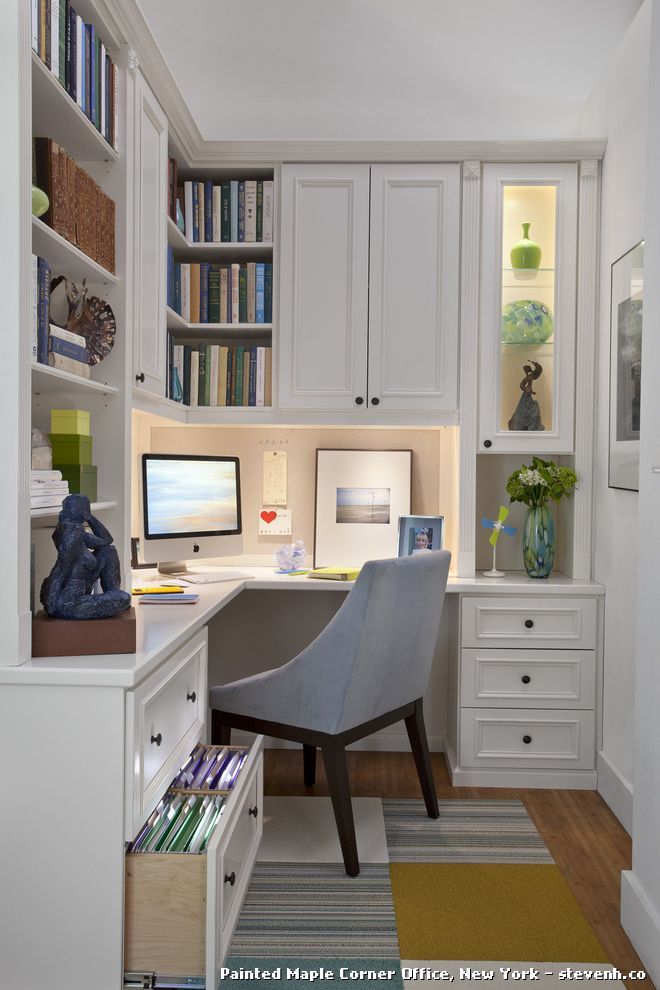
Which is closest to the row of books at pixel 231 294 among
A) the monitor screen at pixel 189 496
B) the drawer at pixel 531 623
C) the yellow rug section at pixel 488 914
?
the monitor screen at pixel 189 496

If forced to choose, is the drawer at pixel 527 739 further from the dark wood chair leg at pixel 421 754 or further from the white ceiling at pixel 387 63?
the white ceiling at pixel 387 63

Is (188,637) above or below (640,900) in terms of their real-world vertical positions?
above

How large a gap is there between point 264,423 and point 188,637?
1.41 m

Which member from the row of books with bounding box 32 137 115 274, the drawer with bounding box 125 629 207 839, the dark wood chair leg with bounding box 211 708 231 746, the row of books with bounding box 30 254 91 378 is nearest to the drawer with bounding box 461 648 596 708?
the dark wood chair leg with bounding box 211 708 231 746

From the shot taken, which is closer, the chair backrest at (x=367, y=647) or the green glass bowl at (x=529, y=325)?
the chair backrest at (x=367, y=647)

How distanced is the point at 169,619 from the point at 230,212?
1887mm

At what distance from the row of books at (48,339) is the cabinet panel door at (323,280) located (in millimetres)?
1186

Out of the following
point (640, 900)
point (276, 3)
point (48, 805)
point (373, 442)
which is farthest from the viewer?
point (373, 442)

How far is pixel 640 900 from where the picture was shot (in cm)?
200

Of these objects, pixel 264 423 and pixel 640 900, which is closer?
pixel 640 900

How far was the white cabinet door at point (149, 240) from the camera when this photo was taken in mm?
2533

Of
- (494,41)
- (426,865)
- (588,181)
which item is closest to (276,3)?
(494,41)

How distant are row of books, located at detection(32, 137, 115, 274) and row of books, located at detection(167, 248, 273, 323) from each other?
0.99 m

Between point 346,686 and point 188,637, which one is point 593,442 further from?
point 188,637
